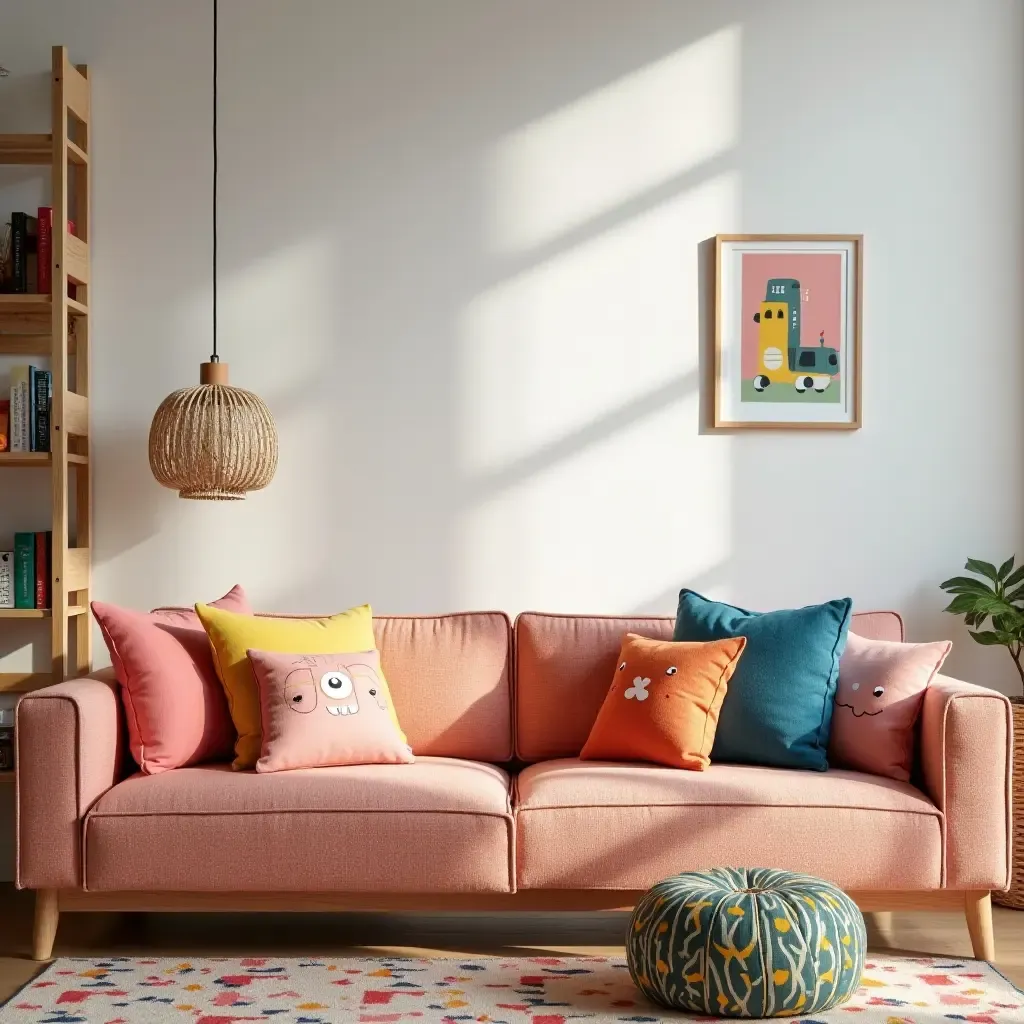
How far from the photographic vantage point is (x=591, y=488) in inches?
150

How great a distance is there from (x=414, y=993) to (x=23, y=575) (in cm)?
173

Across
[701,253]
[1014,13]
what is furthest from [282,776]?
[1014,13]

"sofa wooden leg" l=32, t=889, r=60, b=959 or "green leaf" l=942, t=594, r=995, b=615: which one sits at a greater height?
"green leaf" l=942, t=594, r=995, b=615

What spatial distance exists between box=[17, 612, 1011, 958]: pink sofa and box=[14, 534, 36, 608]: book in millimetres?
721

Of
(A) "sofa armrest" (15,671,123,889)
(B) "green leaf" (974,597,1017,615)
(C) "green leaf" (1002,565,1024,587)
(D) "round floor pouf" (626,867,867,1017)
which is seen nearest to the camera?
(D) "round floor pouf" (626,867,867,1017)

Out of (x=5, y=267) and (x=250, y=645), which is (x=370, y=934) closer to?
(x=250, y=645)

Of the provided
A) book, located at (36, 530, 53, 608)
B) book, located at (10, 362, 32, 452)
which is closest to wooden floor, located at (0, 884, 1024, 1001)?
book, located at (36, 530, 53, 608)

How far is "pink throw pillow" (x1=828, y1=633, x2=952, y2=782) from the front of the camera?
304cm

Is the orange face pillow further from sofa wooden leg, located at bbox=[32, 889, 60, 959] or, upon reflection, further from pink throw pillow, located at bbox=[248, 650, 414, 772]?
sofa wooden leg, located at bbox=[32, 889, 60, 959]

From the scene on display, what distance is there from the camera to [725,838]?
2.85 metres

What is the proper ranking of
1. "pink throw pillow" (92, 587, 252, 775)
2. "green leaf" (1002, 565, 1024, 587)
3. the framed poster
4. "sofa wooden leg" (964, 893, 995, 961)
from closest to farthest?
1. "sofa wooden leg" (964, 893, 995, 961)
2. "pink throw pillow" (92, 587, 252, 775)
3. "green leaf" (1002, 565, 1024, 587)
4. the framed poster

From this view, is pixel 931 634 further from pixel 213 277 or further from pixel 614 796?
pixel 213 277

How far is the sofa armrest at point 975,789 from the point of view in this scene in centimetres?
287

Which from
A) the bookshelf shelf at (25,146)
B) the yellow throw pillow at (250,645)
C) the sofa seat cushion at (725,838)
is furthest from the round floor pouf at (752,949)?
the bookshelf shelf at (25,146)
